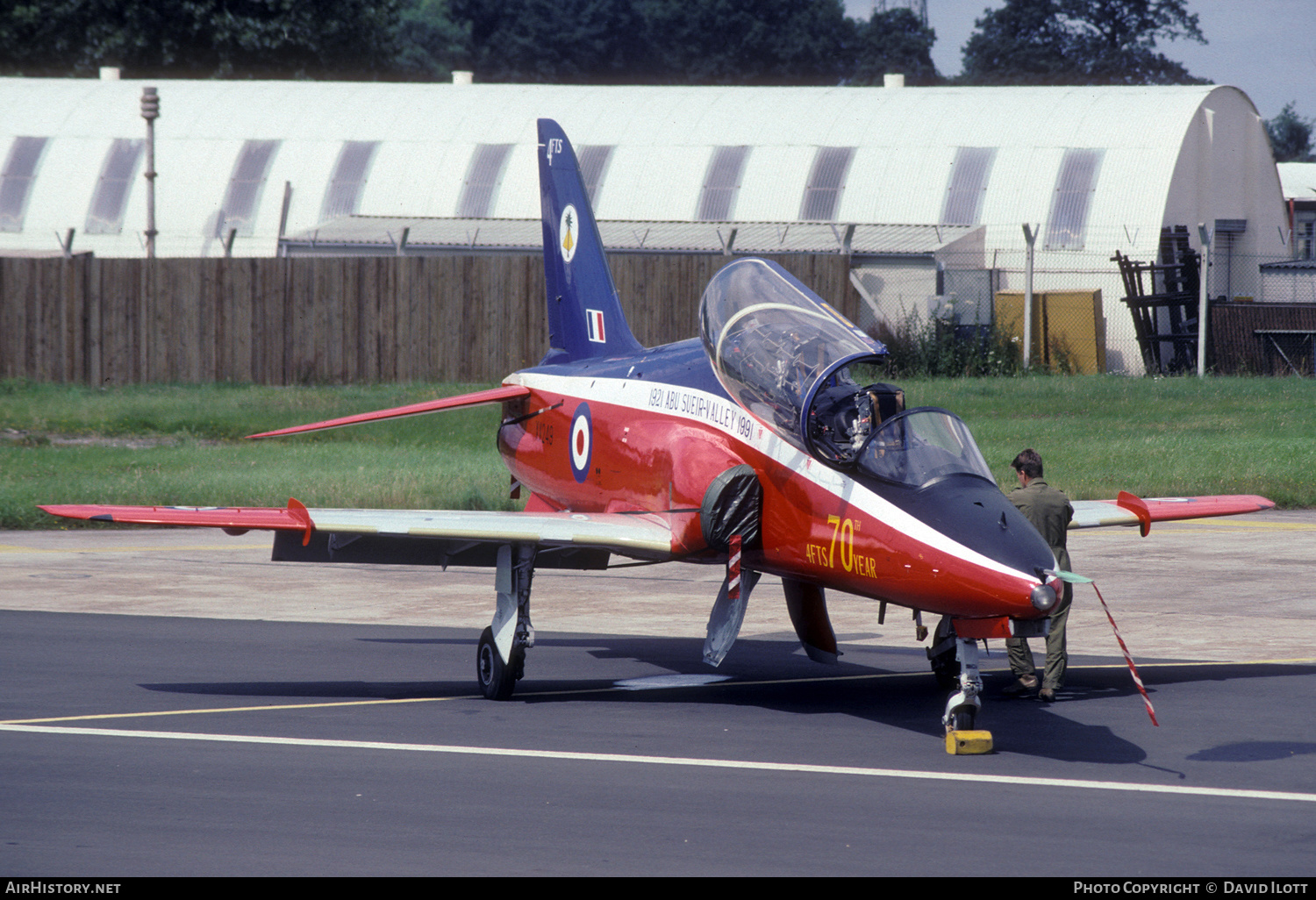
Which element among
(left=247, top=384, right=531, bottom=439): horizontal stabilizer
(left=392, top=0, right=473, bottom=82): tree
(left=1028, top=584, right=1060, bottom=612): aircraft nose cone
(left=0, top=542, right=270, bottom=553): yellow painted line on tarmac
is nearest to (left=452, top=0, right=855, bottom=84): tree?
(left=392, top=0, right=473, bottom=82): tree

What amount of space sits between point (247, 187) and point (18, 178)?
7030 millimetres

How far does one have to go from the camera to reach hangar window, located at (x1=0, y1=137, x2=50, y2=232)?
140 feet

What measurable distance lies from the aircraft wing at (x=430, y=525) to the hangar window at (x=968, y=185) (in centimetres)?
2710

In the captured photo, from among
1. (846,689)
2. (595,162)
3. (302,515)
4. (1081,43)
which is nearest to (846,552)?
(846,689)

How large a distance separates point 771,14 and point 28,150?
65.1 m

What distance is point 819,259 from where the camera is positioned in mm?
34438

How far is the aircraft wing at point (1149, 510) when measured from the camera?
1186 cm

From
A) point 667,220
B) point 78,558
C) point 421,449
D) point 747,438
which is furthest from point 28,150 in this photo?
point 747,438

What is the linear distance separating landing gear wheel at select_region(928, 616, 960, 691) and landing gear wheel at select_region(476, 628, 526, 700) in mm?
3155

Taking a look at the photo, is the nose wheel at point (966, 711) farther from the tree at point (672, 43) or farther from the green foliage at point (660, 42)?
the tree at point (672, 43)

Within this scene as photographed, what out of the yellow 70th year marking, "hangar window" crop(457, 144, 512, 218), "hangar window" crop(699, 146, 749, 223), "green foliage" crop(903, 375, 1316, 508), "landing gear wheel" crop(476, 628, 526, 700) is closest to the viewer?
the yellow 70th year marking

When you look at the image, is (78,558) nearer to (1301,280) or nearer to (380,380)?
(380,380)

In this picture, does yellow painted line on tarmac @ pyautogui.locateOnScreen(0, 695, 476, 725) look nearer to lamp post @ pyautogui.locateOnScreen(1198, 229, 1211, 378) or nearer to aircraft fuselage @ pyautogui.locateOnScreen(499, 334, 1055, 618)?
aircraft fuselage @ pyautogui.locateOnScreen(499, 334, 1055, 618)

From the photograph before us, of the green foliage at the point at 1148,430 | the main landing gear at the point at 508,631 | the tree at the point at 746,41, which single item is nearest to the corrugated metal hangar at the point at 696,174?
the green foliage at the point at 1148,430
